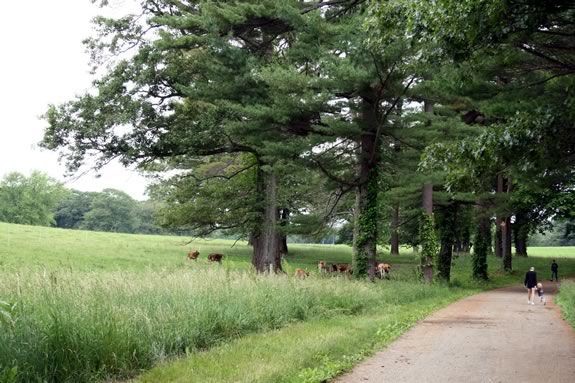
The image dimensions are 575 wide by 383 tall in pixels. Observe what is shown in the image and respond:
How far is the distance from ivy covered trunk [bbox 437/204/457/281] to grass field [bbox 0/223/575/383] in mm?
13314

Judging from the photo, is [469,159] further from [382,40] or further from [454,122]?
[454,122]

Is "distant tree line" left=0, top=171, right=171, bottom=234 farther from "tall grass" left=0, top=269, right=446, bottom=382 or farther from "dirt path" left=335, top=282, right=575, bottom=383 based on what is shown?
"dirt path" left=335, top=282, right=575, bottom=383

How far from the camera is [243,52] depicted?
71.3 feet

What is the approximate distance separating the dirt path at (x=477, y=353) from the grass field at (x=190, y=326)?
1.46ft

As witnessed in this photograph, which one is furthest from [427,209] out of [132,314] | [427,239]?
[132,314]

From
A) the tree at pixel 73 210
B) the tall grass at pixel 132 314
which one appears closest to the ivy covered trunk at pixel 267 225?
the tall grass at pixel 132 314

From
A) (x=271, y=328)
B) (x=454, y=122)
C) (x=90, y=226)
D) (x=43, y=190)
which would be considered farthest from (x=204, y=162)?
(x=90, y=226)

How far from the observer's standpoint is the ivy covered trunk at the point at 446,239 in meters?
A: 29.2

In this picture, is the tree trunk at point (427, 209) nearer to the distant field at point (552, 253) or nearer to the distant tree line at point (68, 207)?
the distant field at point (552, 253)

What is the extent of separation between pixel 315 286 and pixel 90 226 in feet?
355

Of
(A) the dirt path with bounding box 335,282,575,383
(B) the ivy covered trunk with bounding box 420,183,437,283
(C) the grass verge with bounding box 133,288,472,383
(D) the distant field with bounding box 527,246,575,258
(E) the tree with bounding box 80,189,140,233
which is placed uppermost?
(E) the tree with bounding box 80,189,140,233

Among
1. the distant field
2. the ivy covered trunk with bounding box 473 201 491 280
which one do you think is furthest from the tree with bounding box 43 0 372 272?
the distant field

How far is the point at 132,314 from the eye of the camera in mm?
8570

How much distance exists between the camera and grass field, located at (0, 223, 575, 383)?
688 centimetres
